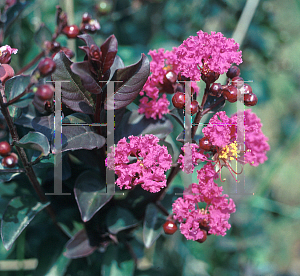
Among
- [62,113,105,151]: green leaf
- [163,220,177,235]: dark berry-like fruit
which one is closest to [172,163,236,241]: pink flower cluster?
[163,220,177,235]: dark berry-like fruit

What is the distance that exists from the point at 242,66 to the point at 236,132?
113 centimetres

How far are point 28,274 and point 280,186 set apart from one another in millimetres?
1657

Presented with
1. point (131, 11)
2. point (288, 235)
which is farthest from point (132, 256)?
point (288, 235)

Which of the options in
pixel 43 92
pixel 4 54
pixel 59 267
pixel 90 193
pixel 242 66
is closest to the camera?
pixel 43 92

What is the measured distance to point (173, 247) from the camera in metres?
1.25


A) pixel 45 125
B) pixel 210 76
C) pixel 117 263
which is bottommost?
pixel 117 263

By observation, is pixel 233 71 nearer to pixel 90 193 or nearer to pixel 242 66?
pixel 90 193

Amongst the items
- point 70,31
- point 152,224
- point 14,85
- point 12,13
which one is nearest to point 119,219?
point 152,224

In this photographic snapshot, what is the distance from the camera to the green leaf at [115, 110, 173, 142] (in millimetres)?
768

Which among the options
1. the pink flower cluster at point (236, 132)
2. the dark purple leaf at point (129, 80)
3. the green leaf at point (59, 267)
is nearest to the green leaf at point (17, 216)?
the green leaf at point (59, 267)

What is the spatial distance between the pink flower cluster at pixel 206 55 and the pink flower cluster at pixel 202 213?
232 mm

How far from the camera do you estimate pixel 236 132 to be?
27.4 inches

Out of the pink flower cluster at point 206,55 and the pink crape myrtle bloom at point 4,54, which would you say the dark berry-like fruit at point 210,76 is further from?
the pink crape myrtle bloom at point 4,54

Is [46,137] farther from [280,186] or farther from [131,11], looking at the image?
[280,186]
